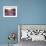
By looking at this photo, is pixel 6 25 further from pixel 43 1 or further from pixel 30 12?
pixel 43 1

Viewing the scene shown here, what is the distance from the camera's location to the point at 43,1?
4699mm

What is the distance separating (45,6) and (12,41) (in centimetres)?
172

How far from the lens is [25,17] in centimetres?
472

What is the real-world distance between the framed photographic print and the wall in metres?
0.14

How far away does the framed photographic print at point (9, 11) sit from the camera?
468cm

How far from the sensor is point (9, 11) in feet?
15.5

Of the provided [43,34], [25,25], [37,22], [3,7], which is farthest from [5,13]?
[43,34]

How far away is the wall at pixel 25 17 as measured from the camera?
4699 millimetres

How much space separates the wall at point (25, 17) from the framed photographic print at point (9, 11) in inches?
5.7

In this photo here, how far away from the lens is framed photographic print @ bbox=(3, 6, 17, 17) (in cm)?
468

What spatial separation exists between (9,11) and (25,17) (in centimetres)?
62

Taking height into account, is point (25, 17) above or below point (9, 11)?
below

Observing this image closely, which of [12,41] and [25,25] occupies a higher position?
[25,25]

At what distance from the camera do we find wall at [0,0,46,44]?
4.70 metres
